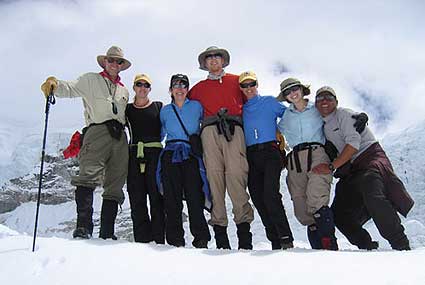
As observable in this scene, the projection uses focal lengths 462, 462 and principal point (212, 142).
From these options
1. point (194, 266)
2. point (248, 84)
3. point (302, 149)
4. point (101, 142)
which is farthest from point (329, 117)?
point (101, 142)

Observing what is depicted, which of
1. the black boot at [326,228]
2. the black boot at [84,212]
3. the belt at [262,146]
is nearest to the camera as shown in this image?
the black boot at [326,228]

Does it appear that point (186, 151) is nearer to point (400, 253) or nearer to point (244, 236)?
point (244, 236)

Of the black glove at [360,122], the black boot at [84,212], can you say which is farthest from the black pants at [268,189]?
the black boot at [84,212]

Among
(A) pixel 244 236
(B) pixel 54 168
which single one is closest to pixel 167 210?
(A) pixel 244 236

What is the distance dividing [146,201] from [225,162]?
1158 millimetres

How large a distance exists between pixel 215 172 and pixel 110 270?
2.12 metres

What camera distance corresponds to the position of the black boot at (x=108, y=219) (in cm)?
576

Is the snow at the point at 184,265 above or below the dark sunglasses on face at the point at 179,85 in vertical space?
below

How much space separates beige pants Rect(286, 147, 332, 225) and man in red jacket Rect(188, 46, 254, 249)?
59 cm

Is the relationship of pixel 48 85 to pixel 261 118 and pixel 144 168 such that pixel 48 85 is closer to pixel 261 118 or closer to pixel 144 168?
pixel 144 168

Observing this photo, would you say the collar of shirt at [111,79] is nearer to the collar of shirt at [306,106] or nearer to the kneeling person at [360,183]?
the collar of shirt at [306,106]

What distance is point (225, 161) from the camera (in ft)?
19.2

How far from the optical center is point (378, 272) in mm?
3820

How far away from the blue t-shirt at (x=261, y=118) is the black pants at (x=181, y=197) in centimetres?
84
